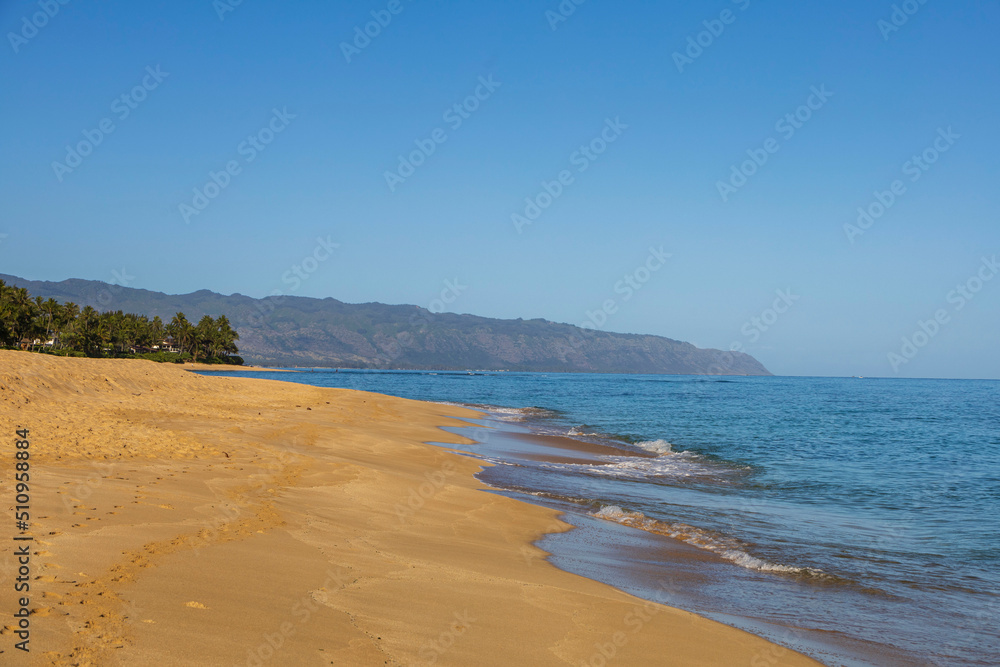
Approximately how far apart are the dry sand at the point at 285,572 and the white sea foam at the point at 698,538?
1743mm

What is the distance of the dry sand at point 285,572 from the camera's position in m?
4.91

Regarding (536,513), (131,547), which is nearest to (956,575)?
(536,513)

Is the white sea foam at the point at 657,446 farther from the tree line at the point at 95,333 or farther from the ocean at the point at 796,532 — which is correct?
the tree line at the point at 95,333

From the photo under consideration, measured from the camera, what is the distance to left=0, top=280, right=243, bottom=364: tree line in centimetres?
8712

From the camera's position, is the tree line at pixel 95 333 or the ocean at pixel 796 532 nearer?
the ocean at pixel 796 532

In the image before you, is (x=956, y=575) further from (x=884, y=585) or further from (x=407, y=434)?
(x=407, y=434)

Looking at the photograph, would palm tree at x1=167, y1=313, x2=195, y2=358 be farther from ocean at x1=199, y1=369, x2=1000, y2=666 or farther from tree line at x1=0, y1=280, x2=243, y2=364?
ocean at x1=199, y1=369, x2=1000, y2=666

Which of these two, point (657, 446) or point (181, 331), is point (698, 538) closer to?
point (657, 446)

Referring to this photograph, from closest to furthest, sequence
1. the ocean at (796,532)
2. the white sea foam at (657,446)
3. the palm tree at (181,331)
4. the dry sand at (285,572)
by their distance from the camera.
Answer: the dry sand at (285,572) < the ocean at (796,532) < the white sea foam at (657,446) < the palm tree at (181,331)

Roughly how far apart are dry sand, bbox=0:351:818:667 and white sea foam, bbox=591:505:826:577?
1743mm

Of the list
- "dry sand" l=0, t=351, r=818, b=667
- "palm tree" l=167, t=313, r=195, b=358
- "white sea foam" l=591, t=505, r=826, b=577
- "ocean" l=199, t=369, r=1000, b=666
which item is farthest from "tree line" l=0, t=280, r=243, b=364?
"white sea foam" l=591, t=505, r=826, b=577

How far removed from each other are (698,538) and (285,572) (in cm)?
834

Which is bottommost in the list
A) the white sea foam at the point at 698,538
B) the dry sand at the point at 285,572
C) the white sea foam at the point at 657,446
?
the white sea foam at the point at 657,446

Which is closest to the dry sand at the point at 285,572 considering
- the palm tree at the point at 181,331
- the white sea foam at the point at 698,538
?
the white sea foam at the point at 698,538
